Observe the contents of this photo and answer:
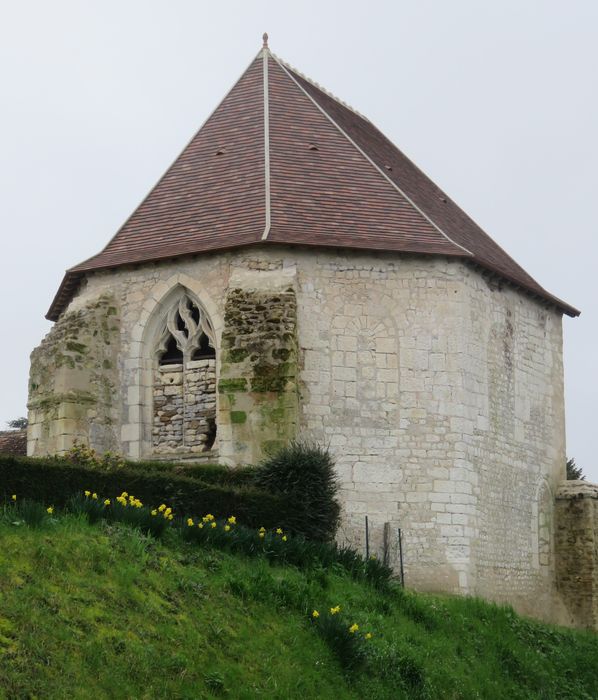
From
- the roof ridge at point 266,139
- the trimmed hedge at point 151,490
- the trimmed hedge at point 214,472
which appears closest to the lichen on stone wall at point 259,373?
the trimmed hedge at point 214,472

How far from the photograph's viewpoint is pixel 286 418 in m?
20.5

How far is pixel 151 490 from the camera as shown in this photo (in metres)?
17.0

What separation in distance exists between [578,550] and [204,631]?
12442mm

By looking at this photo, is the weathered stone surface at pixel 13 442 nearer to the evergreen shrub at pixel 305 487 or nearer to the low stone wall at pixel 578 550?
the evergreen shrub at pixel 305 487

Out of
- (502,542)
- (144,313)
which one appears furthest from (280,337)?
(502,542)

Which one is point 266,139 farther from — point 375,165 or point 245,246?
point 245,246

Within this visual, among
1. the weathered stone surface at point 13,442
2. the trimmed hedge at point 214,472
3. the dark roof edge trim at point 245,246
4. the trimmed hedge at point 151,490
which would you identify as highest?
the dark roof edge trim at point 245,246

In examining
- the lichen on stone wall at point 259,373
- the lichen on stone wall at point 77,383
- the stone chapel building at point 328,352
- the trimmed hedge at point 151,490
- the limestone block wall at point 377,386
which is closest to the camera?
the trimmed hedge at point 151,490

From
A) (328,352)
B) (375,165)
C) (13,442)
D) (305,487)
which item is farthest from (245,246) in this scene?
(13,442)

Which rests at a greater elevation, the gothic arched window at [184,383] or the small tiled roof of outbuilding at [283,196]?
the small tiled roof of outbuilding at [283,196]

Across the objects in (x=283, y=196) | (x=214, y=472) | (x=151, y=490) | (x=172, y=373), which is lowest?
(x=151, y=490)

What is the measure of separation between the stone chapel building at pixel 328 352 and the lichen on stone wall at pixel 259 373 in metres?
0.03

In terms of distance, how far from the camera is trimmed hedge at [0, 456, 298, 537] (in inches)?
607

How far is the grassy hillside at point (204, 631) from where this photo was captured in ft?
39.0
